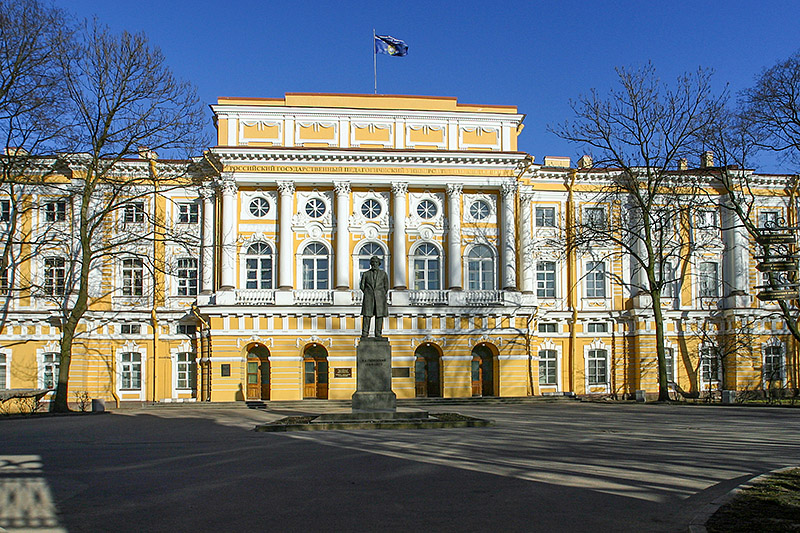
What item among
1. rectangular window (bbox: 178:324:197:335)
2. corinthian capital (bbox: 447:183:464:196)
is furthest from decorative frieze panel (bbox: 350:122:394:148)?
rectangular window (bbox: 178:324:197:335)

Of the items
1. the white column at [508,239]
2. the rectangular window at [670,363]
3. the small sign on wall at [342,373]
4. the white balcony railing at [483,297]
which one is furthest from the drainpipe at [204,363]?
the rectangular window at [670,363]

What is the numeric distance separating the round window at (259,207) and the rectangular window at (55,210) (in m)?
9.49

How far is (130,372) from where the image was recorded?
39.2 metres

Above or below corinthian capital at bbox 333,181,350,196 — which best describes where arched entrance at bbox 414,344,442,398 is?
below

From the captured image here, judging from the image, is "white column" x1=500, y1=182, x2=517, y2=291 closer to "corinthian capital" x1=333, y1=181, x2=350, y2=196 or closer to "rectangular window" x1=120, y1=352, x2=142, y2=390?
"corinthian capital" x1=333, y1=181, x2=350, y2=196

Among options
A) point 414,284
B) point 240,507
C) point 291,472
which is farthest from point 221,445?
point 414,284

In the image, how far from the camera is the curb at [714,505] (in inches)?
293

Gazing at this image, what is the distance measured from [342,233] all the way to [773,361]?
79.8 ft

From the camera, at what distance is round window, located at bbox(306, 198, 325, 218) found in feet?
130

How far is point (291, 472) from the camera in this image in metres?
11.8

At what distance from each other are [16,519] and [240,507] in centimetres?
246

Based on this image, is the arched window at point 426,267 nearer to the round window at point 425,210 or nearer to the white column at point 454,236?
the white column at point 454,236

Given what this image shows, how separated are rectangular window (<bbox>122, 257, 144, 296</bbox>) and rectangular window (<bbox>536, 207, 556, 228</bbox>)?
21.2 metres

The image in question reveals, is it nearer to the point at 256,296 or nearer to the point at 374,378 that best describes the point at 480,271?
the point at 256,296
